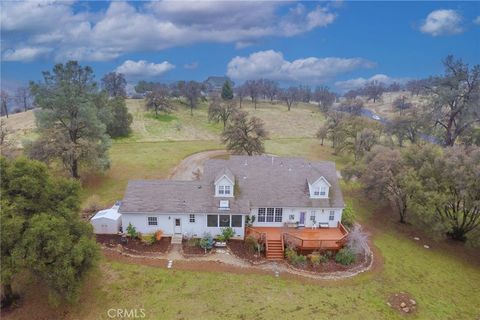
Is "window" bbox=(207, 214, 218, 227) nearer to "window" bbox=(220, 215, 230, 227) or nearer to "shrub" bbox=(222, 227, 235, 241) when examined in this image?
"window" bbox=(220, 215, 230, 227)

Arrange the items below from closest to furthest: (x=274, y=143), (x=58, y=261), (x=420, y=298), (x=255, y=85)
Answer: (x=58, y=261) < (x=420, y=298) < (x=274, y=143) < (x=255, y=85)

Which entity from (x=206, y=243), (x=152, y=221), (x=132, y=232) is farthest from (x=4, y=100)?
(x=206, y=243)

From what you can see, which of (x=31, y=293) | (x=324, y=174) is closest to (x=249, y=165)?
(x=324, y=174)

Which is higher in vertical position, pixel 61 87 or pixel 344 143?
pixel 61 87

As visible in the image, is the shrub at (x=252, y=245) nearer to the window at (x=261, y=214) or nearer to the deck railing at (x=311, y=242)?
the deck railing at (x=311, y=242)

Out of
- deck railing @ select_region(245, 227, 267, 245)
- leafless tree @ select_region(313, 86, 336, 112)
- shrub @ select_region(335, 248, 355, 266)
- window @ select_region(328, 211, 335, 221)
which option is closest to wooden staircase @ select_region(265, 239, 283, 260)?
deck railing @ select_region(245, 227, 267, 245)

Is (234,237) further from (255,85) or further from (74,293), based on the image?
(255,85)
